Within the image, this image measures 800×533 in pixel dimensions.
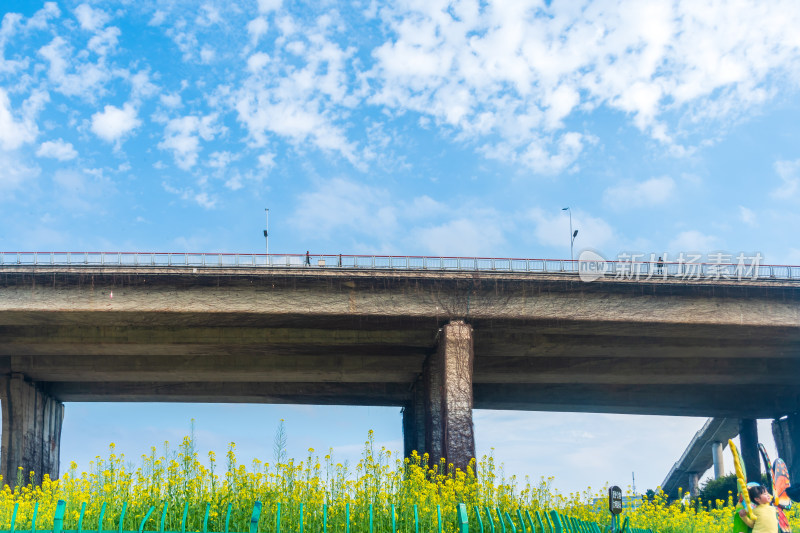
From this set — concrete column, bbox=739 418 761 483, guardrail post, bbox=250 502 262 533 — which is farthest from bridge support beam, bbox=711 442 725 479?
guardrail post, bbox=250 502 262 533

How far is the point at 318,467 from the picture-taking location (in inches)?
518

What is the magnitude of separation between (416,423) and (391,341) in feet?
31.5

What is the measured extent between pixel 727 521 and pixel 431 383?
24.5m

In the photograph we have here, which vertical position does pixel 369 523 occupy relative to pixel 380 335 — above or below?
below

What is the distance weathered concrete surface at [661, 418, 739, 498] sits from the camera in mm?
70062

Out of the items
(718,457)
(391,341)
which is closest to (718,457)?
(718,457)

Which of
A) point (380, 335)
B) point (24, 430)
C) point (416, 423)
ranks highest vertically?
point (380, 335)

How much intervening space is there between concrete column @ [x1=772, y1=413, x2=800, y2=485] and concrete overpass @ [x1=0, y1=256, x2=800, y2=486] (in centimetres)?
133

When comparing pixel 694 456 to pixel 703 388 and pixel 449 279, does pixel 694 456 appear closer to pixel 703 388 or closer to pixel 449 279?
pixel 703 388

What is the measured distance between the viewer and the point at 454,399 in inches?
1581

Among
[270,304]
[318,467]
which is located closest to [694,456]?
[270,304]

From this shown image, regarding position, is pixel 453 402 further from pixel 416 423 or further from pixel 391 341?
pixel 416 423

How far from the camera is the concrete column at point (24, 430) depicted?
168ft

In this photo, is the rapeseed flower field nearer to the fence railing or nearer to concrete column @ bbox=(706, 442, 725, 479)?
the fence railing
